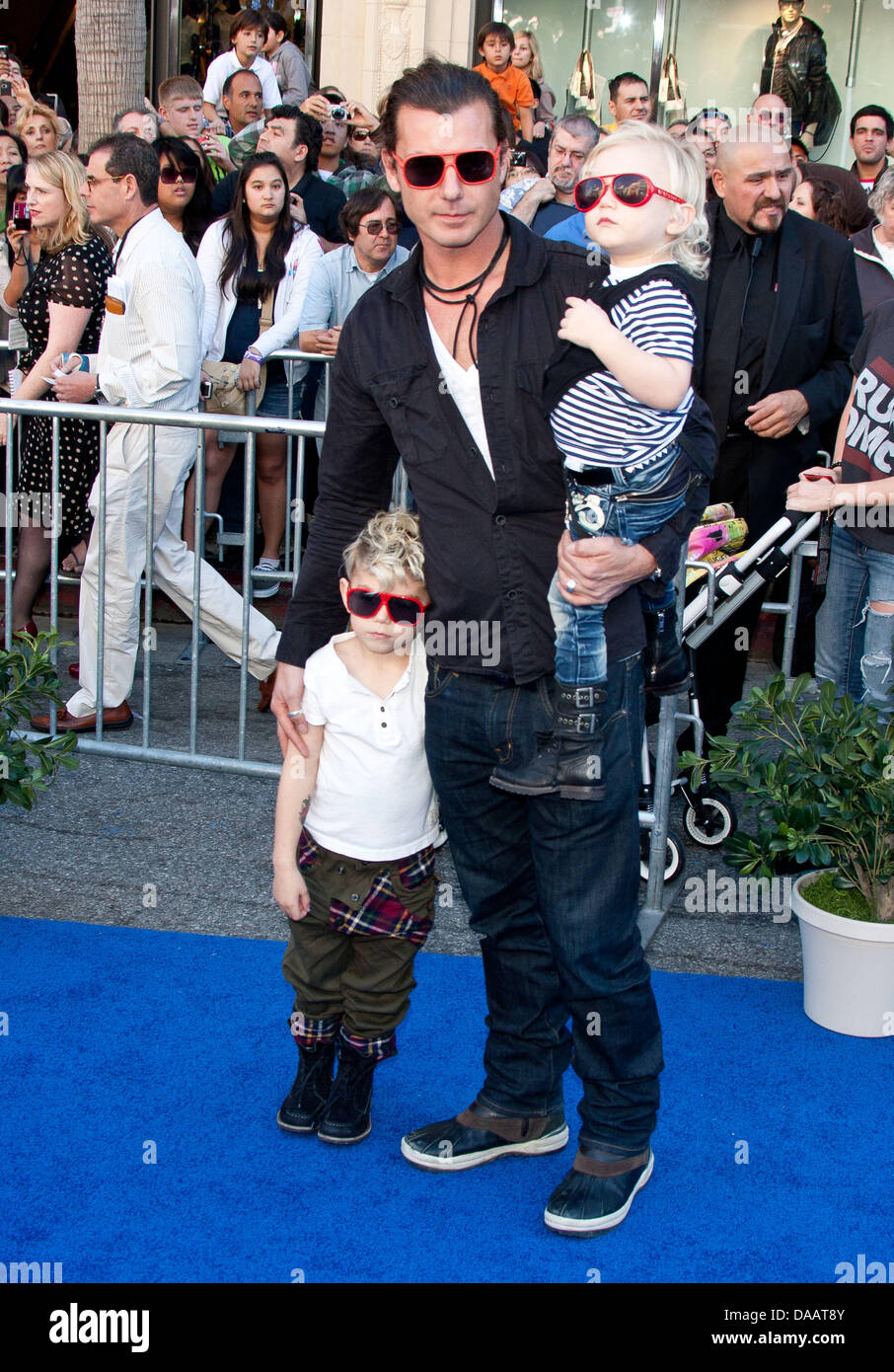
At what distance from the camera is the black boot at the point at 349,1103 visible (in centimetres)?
349

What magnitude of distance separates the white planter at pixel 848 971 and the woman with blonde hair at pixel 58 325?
389 centimetres

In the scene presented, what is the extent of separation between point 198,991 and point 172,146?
18.2ft

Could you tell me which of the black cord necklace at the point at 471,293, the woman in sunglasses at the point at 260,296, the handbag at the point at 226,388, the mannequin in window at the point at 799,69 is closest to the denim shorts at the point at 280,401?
the woman in sunglasses at the point at 260,296

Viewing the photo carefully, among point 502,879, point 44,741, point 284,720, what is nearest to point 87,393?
point 44,741

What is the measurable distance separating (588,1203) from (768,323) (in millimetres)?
3404

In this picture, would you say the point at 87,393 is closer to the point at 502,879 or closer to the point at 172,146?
the point at 172,146

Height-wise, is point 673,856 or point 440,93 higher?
point 440,93

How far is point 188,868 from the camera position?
16.5 ft

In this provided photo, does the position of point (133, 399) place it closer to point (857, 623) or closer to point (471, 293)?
point (857, 623)

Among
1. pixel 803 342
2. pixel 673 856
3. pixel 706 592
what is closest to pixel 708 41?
pixel 803 342

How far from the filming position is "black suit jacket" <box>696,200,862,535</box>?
17.3ft

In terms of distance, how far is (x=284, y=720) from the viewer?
10.9ft

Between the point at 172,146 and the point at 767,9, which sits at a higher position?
the point at 767,9

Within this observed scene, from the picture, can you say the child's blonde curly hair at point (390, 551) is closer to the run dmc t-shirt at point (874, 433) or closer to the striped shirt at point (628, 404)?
the striped shirt at point (628, 404)
